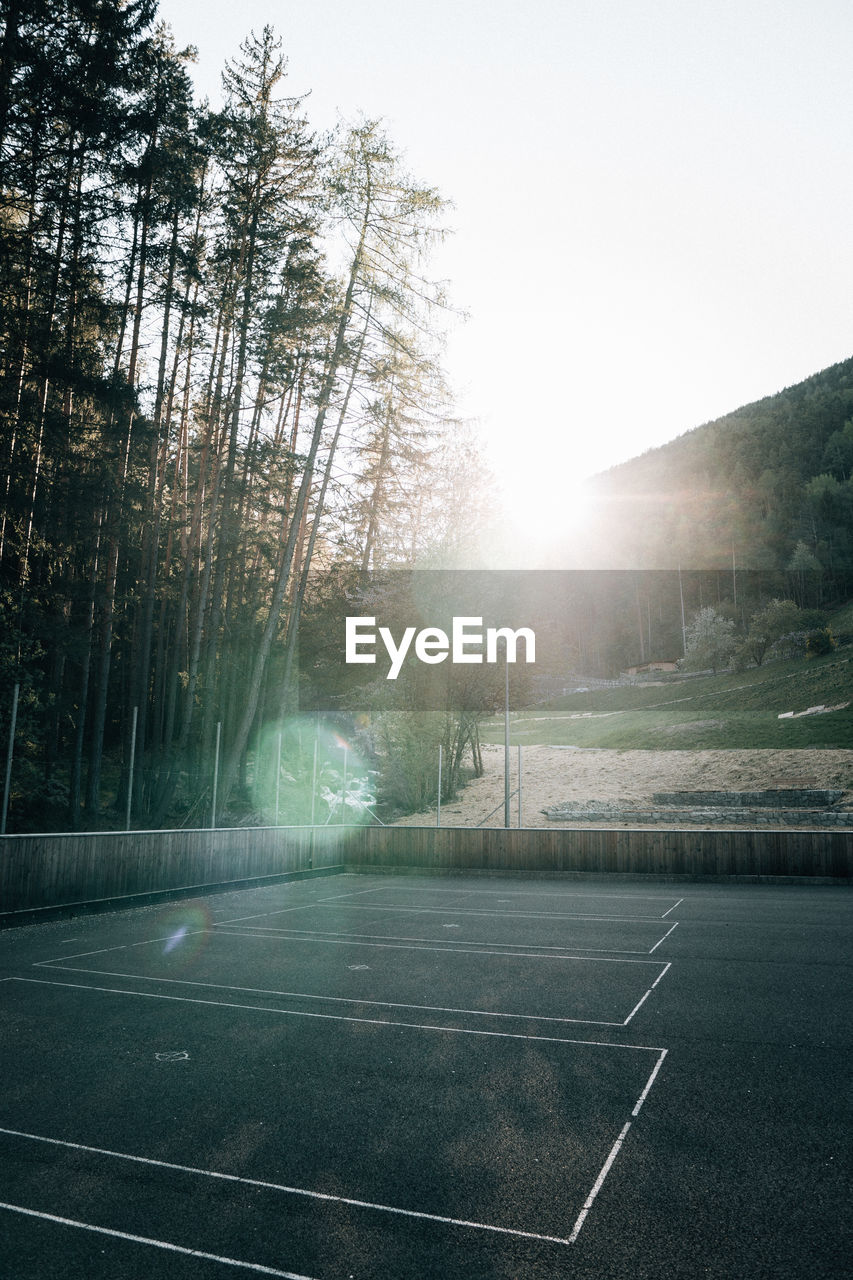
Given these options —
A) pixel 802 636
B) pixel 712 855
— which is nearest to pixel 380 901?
pixel 712 855

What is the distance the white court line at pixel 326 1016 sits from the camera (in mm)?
6613

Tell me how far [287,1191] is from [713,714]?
4183 cm

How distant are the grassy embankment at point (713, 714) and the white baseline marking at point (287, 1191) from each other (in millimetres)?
33346

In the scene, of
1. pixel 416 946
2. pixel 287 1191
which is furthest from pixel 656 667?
pixel 287 1191

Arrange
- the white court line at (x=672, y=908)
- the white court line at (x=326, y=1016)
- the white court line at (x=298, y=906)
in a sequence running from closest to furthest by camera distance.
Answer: the white court line at (x=326, y=1016)
the white court line at (x=298, y=906)
the white court line at (x=672, y=908)

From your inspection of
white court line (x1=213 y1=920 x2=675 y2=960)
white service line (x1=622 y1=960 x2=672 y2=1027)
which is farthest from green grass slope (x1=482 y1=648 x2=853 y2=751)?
white service line (x1=622 y1=960 x2=672 y2=1027)

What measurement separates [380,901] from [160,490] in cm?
1168

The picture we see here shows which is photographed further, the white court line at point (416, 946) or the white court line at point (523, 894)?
the white court line at point (523, 894)

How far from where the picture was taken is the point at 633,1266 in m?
3.45

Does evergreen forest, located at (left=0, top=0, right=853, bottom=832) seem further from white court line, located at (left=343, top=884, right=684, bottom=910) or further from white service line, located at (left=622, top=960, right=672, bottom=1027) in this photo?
white service line, located at (left=622, top=960, right=672, bottom=1027)

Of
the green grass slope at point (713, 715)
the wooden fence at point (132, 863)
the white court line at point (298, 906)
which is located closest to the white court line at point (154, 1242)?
the wooden fence at point (132, 863)

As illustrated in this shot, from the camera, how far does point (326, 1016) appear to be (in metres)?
7.42

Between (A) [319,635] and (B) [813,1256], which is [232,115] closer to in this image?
(A) [319,635]

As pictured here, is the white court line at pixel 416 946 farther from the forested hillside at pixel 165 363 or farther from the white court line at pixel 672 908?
the forested hillside at pixel 165 363
